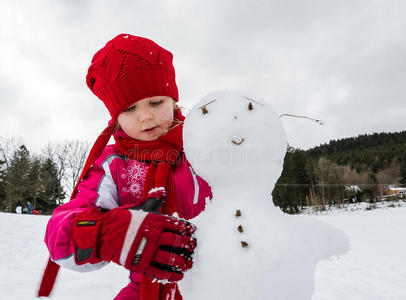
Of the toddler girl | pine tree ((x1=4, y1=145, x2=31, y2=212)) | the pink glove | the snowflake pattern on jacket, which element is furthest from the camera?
pine tree ((x1=4, y1=145, x2=31, y2=212))

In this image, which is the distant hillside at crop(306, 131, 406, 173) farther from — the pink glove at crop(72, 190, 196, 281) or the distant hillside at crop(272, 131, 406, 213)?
the pink glove at crop(72, 190, 196, 281)

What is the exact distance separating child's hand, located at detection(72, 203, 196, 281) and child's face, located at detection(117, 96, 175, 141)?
1.45ft

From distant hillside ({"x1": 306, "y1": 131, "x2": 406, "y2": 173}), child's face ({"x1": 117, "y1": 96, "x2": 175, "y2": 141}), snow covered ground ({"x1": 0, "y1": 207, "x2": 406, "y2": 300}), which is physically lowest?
snow covered ground ({"x1": 0, "y1": 207, "x2": 406, "y2": 300})

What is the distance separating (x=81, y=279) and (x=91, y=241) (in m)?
3.81

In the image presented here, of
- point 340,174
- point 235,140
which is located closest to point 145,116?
point 235,140

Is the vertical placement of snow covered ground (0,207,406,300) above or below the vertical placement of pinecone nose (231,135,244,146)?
below

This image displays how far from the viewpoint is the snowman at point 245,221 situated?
71 cm

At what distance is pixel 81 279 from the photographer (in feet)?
12.4

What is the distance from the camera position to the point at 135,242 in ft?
2.31

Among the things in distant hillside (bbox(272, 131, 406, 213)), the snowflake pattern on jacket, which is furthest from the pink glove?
distant hillside (bbox(272, 131, 406, 213))

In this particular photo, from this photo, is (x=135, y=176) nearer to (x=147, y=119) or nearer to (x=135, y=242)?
(x=147, y=119)

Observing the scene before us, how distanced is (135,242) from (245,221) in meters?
0.33

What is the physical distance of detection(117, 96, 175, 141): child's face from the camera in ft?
3.62

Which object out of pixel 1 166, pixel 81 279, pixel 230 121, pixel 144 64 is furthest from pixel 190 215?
pixel 1 166
